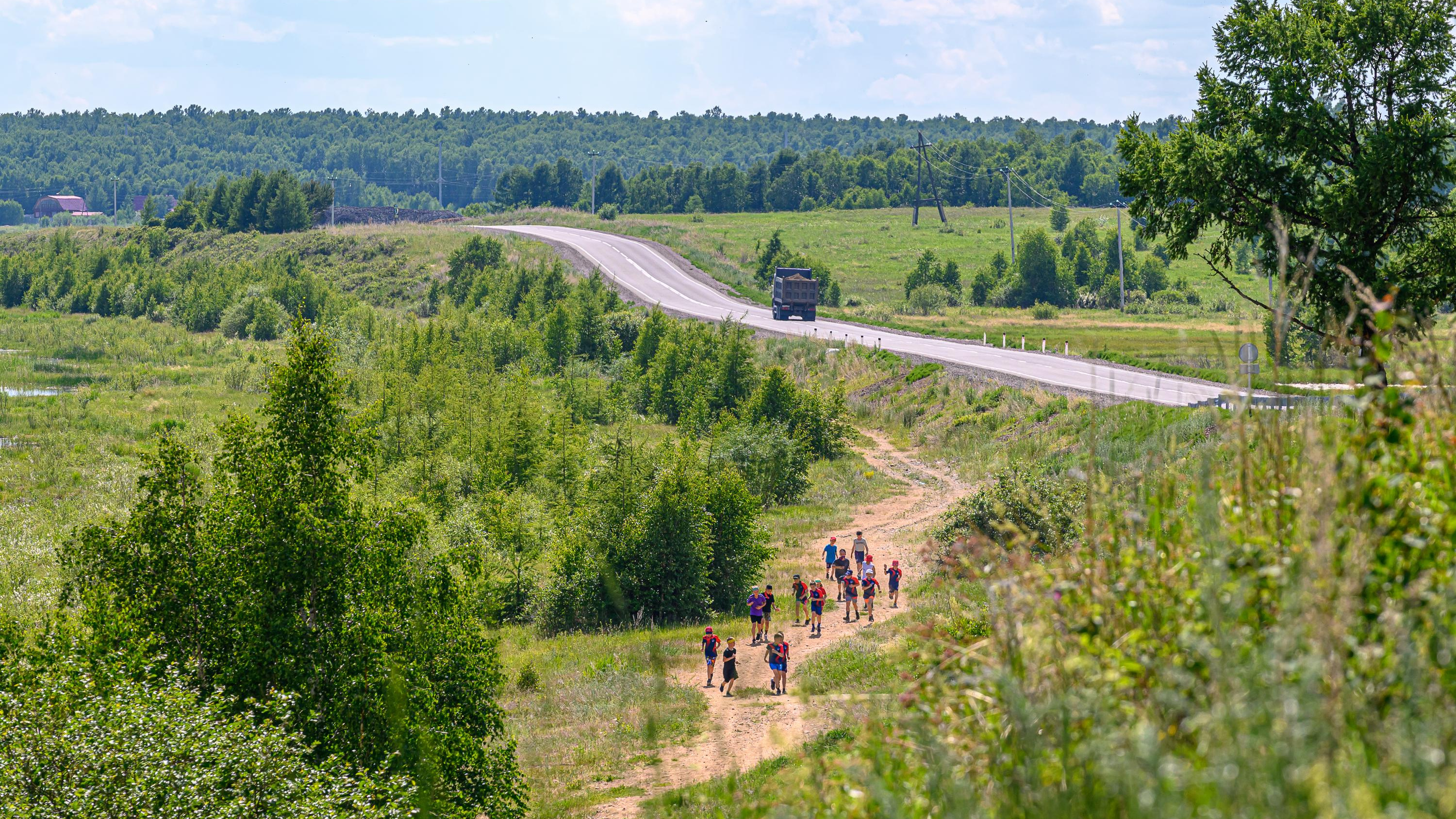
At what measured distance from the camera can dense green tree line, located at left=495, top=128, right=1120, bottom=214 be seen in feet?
490

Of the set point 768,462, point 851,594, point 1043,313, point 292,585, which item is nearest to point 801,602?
point 851,594

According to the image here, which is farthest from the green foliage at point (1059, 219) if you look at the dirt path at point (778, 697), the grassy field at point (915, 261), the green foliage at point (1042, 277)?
the dirt path at point (778, 697)

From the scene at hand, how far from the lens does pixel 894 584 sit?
25.6 m

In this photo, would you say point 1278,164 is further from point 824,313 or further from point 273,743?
point 824,313

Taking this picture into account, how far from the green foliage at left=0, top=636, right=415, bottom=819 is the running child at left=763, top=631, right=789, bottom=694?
8.80 m

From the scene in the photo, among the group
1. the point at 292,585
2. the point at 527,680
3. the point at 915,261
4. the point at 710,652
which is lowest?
the point at 527,680

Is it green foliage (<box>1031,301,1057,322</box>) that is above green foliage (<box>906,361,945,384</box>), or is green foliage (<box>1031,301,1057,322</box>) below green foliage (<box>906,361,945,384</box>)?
above

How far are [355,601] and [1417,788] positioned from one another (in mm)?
12534

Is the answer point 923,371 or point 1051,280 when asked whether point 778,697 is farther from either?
point 1051,280

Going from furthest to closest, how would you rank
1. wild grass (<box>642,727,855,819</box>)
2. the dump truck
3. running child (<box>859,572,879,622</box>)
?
1. the dump truck
2. running child (<box>859,572,879,622</box>)
3. wild grass (<box>642,727,855,819</box>)

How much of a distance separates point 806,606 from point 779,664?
5.53m

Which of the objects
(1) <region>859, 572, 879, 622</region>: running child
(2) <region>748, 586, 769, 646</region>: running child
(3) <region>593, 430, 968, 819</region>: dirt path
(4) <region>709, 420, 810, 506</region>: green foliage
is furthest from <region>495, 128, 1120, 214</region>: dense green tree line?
(2) <region>748, 586, 769, 646</region>: running child

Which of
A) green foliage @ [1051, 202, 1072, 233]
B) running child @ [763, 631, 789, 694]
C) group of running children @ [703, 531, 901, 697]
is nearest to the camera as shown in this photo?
running child @ [763, 631, 789, 694]

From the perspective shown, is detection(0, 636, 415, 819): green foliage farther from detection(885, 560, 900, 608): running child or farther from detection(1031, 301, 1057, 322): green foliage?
detection(1031, 301, 1057, 322): green foliage
